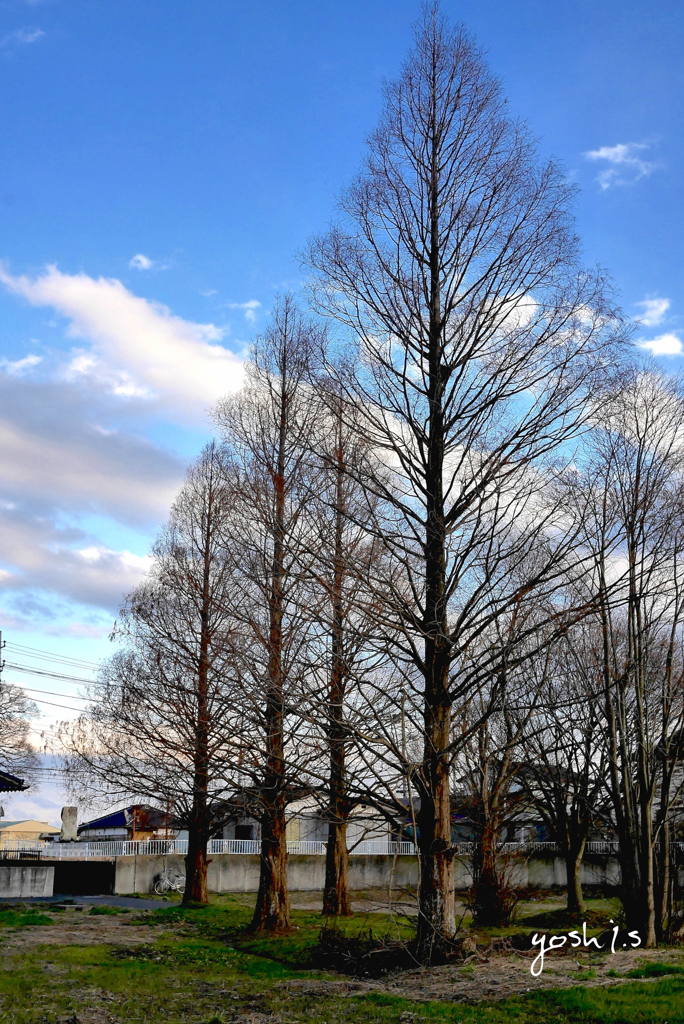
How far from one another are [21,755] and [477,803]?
30606 millimetres

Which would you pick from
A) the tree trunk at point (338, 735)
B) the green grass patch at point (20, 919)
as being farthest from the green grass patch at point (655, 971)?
the green grass patch at point (20, 919)

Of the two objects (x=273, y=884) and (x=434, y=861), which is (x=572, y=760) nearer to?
(x=273, y=884)

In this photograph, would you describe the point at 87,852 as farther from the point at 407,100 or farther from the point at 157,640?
the point at 407,100

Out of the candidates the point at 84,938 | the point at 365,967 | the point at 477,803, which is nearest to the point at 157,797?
the point at 84,938

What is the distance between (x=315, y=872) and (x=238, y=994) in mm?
23268

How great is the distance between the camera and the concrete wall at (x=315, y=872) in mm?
28297

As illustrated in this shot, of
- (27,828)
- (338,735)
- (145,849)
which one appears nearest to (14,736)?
(145,849)

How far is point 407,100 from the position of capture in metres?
11.4

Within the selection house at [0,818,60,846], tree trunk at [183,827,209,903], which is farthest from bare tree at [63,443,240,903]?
house at [0,818,60,846]

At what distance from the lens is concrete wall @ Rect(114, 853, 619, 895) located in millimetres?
28297

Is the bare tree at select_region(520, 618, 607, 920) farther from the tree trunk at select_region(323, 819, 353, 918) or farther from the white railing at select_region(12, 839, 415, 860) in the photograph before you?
the white railing at select_region(12, 839, 415, 860)

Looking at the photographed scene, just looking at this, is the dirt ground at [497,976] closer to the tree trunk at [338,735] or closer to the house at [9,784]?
the tree trunk at [338,735]

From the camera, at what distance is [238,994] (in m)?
9.12

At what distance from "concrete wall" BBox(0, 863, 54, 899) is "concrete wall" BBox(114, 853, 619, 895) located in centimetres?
341
